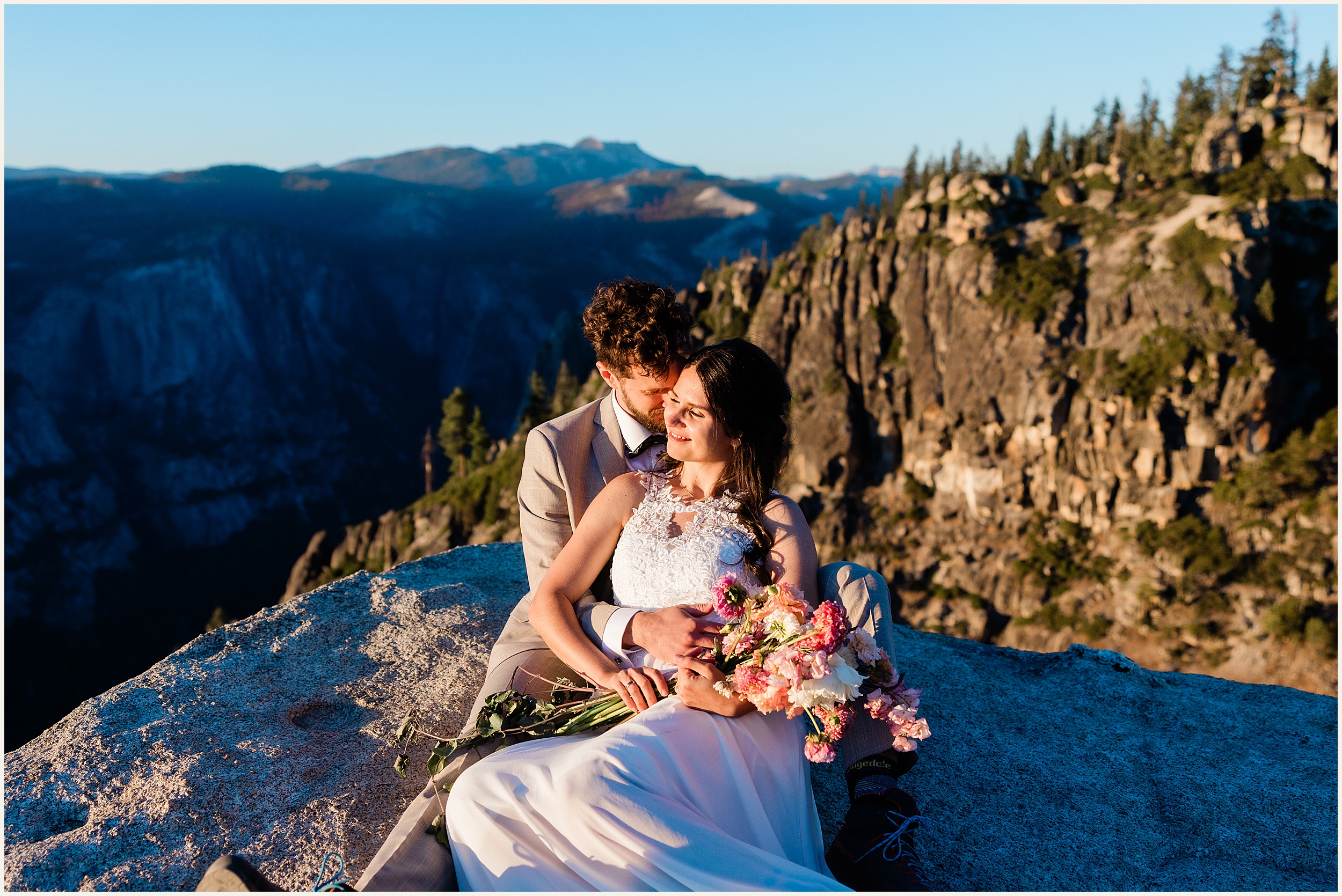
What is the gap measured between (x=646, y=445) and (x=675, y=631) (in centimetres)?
145

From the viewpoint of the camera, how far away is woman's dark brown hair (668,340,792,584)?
14.0 ft

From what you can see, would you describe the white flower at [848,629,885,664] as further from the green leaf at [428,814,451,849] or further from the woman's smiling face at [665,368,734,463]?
the green leaf at [428,814,451,849]

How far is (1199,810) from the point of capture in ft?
17.5

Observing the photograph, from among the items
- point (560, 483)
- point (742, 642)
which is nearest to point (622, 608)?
point (742, 642)

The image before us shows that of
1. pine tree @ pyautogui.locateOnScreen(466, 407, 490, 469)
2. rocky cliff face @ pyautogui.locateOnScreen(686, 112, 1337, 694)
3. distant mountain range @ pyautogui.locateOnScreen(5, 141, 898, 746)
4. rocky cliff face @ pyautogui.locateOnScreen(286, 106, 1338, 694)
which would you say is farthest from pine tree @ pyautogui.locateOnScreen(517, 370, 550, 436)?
distant mountain range @ pyautogui.locateOnScreen(5, 141, 898, 746)

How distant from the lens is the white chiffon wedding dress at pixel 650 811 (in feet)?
11.2

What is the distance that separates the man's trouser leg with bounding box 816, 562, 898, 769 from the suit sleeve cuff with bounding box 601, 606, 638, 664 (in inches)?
44.3

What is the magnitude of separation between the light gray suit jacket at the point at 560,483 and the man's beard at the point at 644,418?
12cm

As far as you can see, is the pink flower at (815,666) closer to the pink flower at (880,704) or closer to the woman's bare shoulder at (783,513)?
the pink flower at (880,704)

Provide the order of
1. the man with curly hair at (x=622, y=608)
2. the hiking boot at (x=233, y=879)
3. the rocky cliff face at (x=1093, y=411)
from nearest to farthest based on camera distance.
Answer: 1. the hiking boot at (x=233, y=879)
2. the man with curly hair at (x=622, y=608)
3. the rocky cliff face at (x=1093, y=411)

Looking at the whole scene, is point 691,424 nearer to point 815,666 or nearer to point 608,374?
point 608,374

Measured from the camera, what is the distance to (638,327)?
15.0ft

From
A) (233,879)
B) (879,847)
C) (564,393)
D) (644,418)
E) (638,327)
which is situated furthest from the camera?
(564,393)

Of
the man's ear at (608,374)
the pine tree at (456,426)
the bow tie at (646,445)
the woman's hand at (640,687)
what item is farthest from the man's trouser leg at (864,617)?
the pine tree at (456,426)
